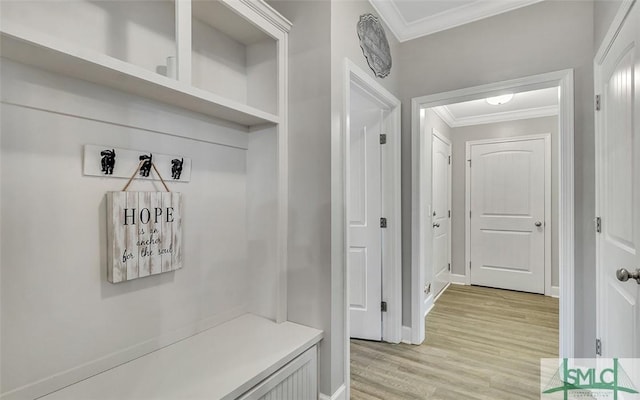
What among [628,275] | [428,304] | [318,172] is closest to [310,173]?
[318,172]

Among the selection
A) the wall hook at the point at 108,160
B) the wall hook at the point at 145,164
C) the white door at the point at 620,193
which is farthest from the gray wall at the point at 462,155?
the wall hook at the point at 108,160

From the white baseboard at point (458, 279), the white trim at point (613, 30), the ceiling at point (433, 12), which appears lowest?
the white baseboard at point (458, 279)

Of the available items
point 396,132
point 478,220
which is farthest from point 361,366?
point 478,220

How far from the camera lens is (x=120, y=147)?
1.33 meters

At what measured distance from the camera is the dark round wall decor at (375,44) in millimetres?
2088

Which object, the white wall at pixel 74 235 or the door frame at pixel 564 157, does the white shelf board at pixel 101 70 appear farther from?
the door frame at pixel 564 157

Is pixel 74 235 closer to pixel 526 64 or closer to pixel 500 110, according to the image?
pixel 526 64

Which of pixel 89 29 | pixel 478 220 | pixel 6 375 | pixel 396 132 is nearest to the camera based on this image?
pixel 6 375

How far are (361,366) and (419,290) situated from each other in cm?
78

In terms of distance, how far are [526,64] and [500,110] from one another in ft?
6.90

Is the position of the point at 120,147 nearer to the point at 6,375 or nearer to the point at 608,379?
the point at 6,375

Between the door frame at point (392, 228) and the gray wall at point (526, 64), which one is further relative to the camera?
the door frame at point (392, 228)

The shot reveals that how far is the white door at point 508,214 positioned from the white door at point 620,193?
8.08ft

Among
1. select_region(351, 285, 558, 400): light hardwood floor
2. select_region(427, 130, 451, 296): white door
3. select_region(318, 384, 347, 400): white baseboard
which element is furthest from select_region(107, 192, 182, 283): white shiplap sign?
select_region(427, 130, 451, 296): white door
